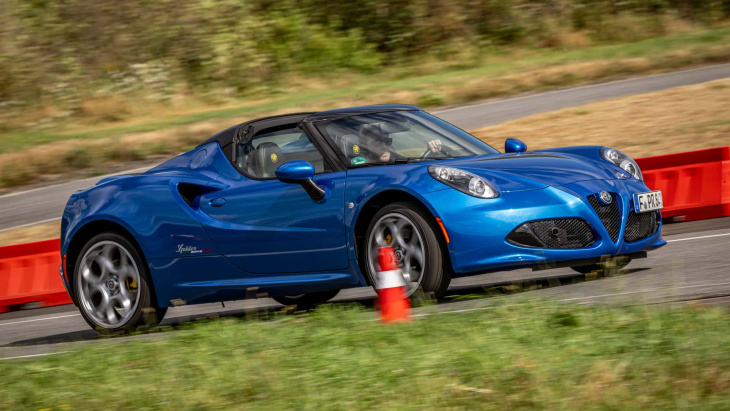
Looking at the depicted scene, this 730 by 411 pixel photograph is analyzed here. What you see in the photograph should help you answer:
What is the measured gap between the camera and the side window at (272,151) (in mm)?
6918

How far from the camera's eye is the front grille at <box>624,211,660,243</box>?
20.9 feet

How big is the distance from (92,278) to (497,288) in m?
3.07

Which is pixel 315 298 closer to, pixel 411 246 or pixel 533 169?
pixel 411 246

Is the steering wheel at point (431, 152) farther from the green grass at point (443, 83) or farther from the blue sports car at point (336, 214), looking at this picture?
the green grass at point (443, 83)

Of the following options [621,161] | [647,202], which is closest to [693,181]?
[621,161]

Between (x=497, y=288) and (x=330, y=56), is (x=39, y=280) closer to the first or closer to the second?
(x=497, y=288)

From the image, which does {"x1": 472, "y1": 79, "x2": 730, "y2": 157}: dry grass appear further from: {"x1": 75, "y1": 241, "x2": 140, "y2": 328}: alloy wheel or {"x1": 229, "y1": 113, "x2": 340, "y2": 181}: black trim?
{"x1": 75, "y1": 241, "x2": 140, "y2": 328}: alloy wheel

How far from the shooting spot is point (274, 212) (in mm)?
Result: 6652

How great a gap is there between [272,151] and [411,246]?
1.48m

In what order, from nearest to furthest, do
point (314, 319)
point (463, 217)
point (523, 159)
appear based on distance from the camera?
point (314, 319), point (463, 217), point (523, 159)

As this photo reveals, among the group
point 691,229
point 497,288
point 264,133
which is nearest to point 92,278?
point 264,133

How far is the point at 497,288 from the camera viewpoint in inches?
268

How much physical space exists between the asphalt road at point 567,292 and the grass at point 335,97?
10.1m

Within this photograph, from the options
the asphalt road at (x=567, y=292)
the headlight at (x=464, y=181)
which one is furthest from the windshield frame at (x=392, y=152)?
the asphalt road at (x=567, y=292)
